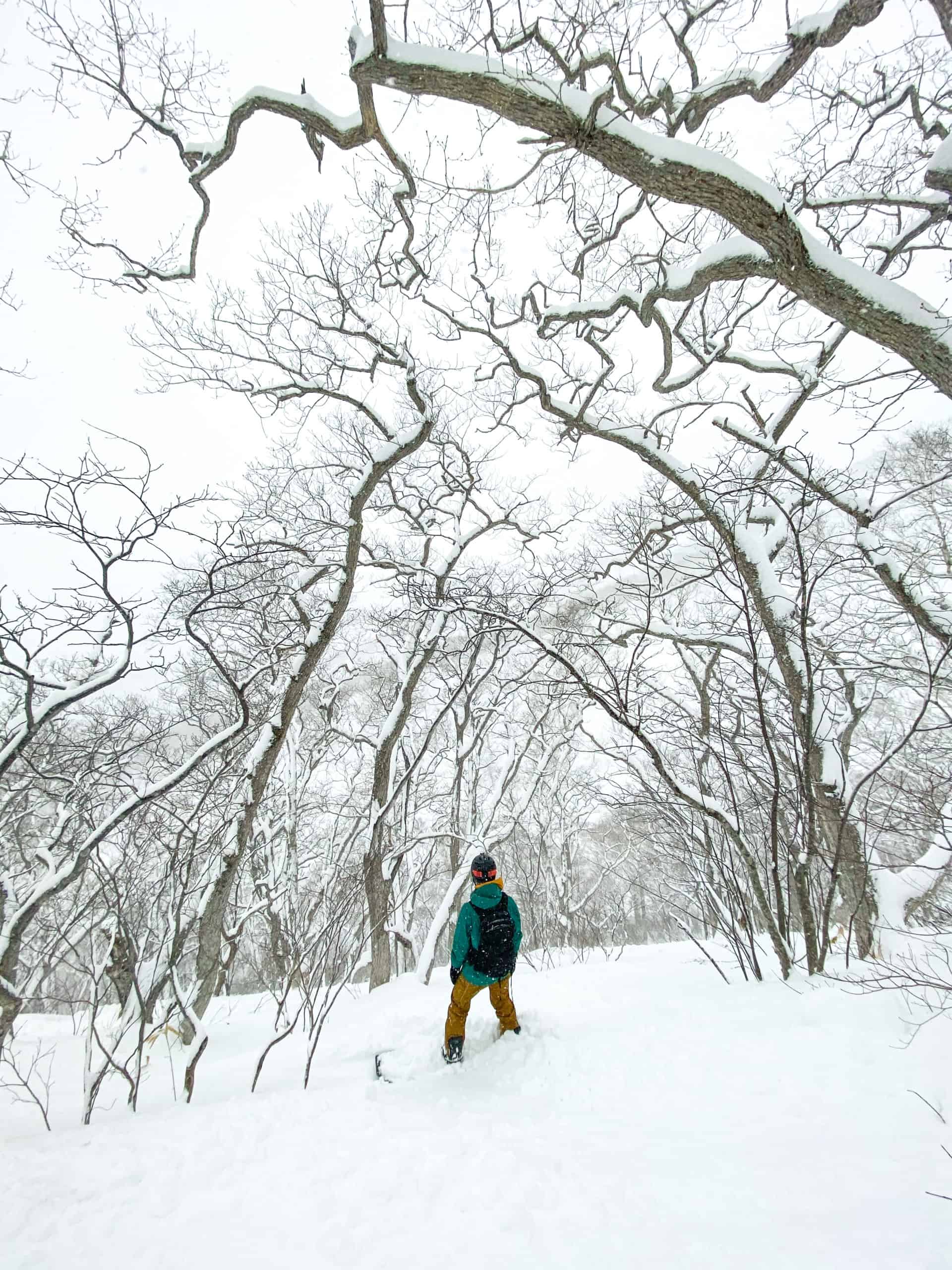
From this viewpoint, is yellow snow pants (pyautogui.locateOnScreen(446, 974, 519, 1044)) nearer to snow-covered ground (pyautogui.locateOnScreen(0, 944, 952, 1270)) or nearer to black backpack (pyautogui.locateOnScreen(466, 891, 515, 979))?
black backpack (pyautogui.locateOnScreen(466, 891, 515, 979))

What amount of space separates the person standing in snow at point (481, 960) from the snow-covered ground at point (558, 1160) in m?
0.19

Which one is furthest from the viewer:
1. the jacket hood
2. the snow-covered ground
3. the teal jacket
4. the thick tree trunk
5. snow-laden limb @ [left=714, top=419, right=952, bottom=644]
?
the thick tree trunk

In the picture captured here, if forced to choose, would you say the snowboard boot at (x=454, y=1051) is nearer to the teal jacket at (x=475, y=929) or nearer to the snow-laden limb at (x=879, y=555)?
the teal jacket at (x=475, y=929)

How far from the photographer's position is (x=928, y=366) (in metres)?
3.30

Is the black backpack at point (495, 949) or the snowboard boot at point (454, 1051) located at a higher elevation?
the black backpack at point (495, 949)

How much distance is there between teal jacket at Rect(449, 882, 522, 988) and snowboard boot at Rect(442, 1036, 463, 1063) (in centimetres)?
34

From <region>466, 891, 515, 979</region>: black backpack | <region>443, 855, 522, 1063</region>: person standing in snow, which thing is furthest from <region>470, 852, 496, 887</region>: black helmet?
<region>466, 891, 515, 979</region>: black backpack

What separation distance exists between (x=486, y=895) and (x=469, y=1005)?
0.67 m

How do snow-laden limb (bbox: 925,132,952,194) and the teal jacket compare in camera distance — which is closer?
snow-laden limb (bbox: 925,132,952,194)

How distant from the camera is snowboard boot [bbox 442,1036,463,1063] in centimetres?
352

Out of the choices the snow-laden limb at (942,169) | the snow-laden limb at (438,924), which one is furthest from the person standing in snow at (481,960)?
the snow-laden limb at (942,169)

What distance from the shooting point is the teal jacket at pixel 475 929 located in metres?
3.63

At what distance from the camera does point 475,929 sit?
3750 mm

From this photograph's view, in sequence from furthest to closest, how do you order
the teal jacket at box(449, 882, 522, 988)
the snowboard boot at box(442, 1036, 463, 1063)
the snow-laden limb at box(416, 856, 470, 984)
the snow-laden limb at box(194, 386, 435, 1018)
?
the snow-laden limb at box(416, 856, 470, 984), the snow-laden limb at box(194, 386, 435, 1018), the teal jacket at box(449, 882, 522, 988), the snowboard boot at box(442, 1036, 463, 1063)
